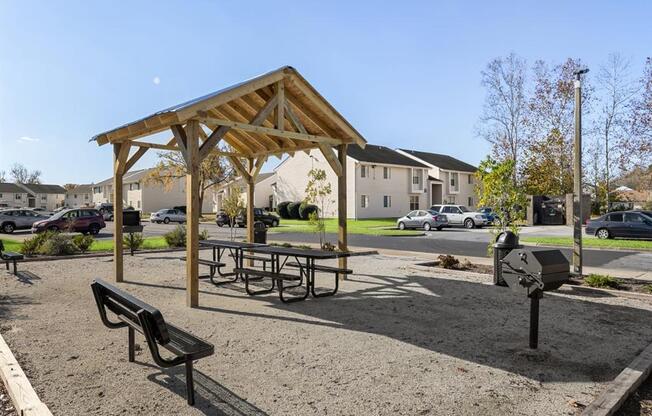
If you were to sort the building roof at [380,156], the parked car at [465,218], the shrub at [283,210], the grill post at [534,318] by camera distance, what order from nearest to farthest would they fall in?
1. the grill post at [534,318]
2. the parked car at [465,218]
3. the building roof at [380,156]
4. the shrub at [283,210]

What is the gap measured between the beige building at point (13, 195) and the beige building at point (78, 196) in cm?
809

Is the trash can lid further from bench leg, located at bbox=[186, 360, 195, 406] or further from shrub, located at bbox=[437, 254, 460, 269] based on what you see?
bench leg, located at bbox=[186, 360, 195, 406]

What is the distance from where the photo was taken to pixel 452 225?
1325 inches

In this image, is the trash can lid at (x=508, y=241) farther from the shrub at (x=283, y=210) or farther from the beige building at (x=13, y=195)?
the beige building at (x=13, y=195)

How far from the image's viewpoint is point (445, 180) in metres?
52.2

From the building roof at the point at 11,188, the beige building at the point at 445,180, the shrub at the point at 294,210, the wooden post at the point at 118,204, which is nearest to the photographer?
the wooden post at the point at 118,204

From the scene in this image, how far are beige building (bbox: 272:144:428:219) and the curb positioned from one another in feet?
123

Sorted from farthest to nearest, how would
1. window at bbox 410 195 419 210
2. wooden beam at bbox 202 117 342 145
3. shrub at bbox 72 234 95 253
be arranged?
window at bbox 410 195 419 210 < shrub at bbox 72 234 95 253 < wooden beam at bbox 202 117 342 145

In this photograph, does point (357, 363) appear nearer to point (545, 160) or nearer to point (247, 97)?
point (247, 97)

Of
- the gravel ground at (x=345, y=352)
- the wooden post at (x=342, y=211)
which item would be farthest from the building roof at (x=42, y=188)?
the wooden post at (x=342, y=211)

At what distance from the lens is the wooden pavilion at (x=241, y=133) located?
747cm

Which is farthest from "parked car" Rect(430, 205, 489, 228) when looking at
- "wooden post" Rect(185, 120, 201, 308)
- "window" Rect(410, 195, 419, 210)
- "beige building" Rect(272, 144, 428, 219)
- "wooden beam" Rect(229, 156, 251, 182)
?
"wooden post" Rect(185, 120, 201, 308)

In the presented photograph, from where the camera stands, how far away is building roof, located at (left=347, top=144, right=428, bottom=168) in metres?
43.4

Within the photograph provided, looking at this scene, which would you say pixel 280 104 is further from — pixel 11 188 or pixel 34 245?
pixel 11 188
